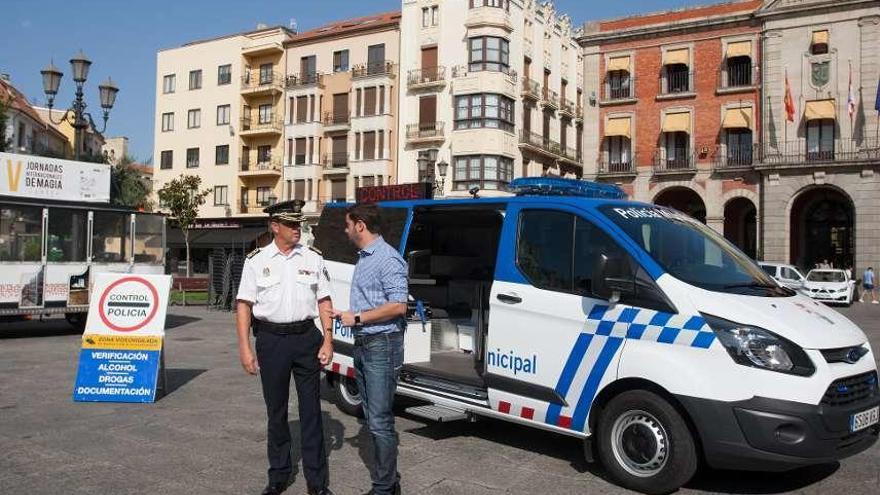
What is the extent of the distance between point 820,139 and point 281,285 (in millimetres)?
36411

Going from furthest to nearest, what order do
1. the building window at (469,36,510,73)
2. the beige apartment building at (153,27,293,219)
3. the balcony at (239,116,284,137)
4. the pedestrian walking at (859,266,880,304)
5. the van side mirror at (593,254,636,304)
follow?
the beige apartment building at (153,27,293,219) → the balcony at (239,116,284,137) → the building window at (469,36,510,73) → the pedestrian walking at (859,266,880,304) → the van side mirror at (593,254,636,304)

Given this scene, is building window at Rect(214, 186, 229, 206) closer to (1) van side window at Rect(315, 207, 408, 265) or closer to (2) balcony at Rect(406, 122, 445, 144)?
(2) balcony at Rect(406, 122, 445, 144)

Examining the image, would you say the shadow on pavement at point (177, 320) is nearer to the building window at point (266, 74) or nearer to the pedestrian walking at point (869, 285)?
the pedestrian walking at point (869, 285)

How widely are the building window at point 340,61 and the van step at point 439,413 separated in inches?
1705

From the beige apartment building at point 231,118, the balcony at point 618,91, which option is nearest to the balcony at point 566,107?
the balcony at point 618,91

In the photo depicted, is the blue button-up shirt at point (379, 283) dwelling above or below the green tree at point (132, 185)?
below

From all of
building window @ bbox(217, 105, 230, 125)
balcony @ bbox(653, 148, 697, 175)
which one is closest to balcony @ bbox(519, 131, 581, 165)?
balcony @ bbox(653, 148, 697, 175)

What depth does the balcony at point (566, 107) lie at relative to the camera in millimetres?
48719

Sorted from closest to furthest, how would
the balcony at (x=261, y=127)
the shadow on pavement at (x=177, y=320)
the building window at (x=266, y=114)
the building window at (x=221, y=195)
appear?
the shadow on pavement at (x=177, y=320), the balcony at (x=261, y=127), the building window at (x=266, y=114), the building window at (x=221, y=195)

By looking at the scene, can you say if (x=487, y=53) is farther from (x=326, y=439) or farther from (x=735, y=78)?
(x=326, y=439)

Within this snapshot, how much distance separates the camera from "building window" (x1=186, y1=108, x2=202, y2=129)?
53594mm

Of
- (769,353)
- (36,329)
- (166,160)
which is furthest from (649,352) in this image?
(166,160)

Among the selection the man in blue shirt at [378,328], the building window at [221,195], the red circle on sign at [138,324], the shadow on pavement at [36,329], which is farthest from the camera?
the building window at [221,195]

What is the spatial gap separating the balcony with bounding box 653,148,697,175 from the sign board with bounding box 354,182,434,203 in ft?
107
